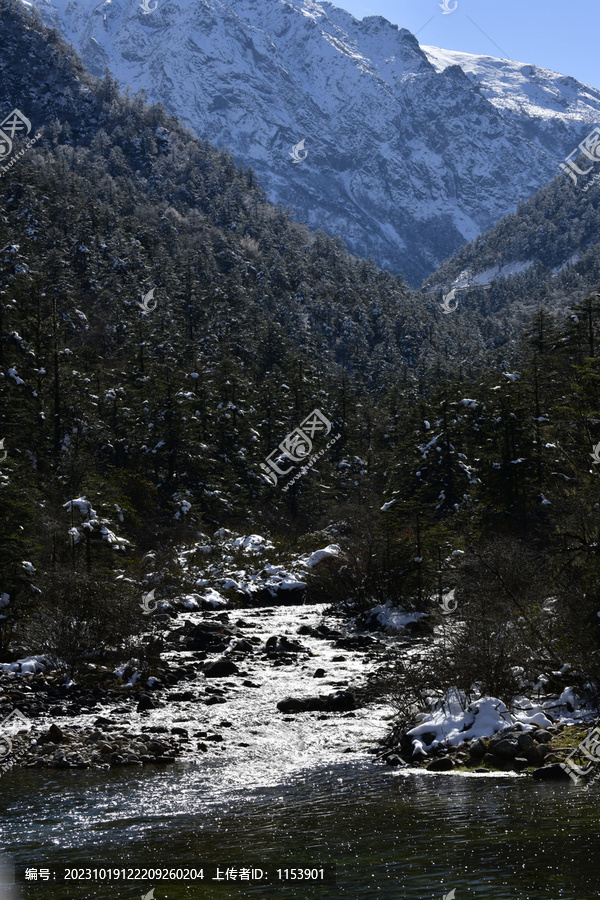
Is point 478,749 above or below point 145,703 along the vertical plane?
above

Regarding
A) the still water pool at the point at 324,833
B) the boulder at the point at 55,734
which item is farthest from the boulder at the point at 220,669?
the still water pool at the point at 324,833

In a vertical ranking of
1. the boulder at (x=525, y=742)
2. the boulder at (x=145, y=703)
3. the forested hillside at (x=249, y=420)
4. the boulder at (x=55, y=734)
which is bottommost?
the boulder at (x=145, y=703)

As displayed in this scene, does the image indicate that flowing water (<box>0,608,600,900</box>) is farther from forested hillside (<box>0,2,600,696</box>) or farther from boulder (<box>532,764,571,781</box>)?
forested hillside (<box>0,2,600,696</box>)

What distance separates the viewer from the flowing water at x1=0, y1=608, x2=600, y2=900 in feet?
28.9

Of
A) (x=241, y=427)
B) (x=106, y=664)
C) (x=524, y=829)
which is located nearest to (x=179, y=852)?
(x=524, y=829)

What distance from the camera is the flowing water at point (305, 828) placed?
882 cm

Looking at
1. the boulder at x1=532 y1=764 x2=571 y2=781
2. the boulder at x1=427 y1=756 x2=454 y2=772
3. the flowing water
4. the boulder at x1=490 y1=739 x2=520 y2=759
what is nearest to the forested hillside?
the boulder at x1=490 y1=739 x2=520 y2=759

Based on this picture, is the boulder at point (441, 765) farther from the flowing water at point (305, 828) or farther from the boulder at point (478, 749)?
the boulder at point (478, 749)

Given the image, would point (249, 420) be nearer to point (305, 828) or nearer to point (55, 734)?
point (55, 734)

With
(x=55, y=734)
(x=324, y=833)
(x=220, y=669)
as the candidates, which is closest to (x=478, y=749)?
(x=324, y=833)

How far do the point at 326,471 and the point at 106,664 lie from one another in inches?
1747

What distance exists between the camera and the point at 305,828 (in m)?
10.7

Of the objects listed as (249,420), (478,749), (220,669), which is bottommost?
(220,669)

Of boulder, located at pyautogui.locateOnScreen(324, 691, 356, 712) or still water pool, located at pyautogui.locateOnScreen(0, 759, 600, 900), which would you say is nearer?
still water pool, located at pyautogui.locateOnScreen(0, 759, 600, 900)
